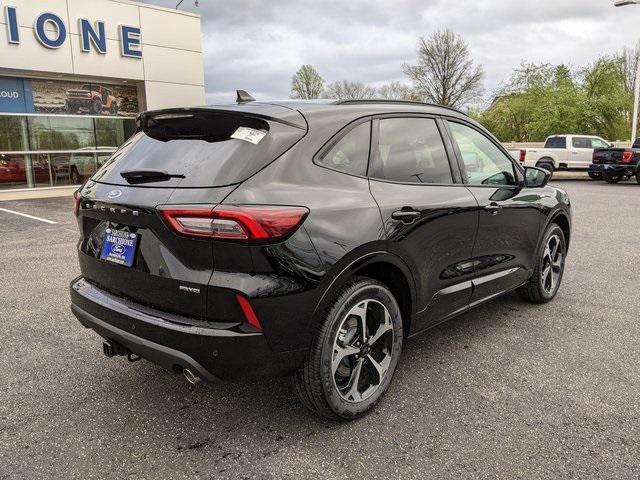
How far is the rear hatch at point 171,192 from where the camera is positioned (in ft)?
7.92

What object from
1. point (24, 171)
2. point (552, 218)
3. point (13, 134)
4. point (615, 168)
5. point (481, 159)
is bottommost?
point (552, 218)

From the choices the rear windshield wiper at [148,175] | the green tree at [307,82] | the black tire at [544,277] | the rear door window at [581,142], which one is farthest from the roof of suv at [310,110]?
the green tree at [307,82]

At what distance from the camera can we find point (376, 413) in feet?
9.64

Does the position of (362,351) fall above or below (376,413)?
above

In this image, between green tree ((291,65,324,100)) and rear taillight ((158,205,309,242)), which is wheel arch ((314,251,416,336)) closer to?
rear taillight ((158,205,309,242))

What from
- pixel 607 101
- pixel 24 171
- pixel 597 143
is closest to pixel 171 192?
pixel 24 171

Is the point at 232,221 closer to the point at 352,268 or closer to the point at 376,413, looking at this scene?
the point at 352,268

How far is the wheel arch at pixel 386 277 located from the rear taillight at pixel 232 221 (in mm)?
387

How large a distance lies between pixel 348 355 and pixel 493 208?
1.68m

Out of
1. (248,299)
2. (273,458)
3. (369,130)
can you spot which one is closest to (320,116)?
(369,130)

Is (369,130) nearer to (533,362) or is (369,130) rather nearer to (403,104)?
(403,104)

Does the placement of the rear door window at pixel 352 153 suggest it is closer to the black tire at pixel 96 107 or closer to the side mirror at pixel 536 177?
the side mirror at pixel 536 177

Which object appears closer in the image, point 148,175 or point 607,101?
point 148,175

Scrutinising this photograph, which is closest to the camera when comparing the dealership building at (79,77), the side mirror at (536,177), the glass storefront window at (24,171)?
the side mirror at (536,177)
